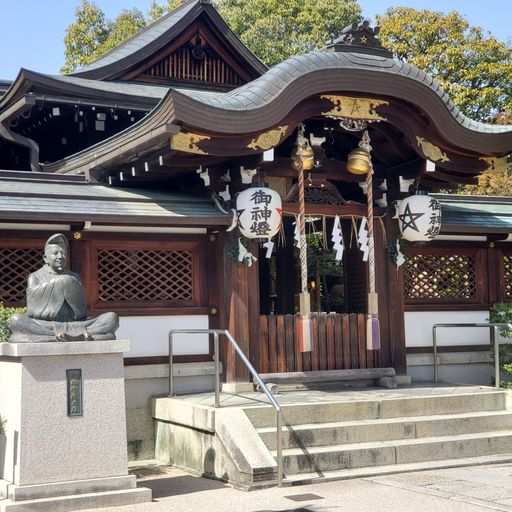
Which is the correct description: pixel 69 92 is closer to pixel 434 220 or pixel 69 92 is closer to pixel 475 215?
pixel 434 220

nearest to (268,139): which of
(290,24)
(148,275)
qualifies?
(148,275)

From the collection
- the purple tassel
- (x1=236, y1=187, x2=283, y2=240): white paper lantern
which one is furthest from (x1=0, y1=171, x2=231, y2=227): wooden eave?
the purple tassel

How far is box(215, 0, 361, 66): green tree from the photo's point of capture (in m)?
30.1

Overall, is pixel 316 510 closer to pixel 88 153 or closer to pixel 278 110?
pixel 278 110

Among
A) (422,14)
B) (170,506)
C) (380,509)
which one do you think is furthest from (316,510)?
(422,14)

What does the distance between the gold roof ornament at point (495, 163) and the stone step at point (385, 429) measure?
3774 mm

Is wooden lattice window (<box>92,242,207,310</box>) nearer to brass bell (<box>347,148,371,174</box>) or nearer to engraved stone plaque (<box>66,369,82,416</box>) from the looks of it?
brass bell (<box>347,148,371,174</box>)

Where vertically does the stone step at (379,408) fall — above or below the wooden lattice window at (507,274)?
below

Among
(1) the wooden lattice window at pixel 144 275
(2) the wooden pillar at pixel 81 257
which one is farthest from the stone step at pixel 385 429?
(2) the wooden pillar at pixel 81 257

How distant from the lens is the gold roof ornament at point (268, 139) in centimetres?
1095

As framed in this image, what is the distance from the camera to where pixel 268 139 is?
11047mm

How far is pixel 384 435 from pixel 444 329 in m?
3.60

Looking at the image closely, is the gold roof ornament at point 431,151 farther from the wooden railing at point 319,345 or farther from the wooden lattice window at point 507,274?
the wooden lattice window at point 507,274

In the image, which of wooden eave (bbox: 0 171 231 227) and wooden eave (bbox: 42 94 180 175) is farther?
wooden eave (bbox: 0 171 231 227)
